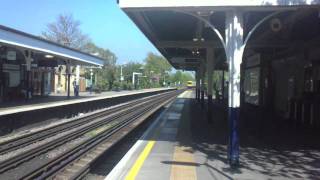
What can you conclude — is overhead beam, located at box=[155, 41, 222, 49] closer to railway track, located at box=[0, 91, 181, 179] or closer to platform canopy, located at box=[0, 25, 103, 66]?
railway track, located at box=[0, 91, 181, 179]

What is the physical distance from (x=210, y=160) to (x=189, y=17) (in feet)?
23.5

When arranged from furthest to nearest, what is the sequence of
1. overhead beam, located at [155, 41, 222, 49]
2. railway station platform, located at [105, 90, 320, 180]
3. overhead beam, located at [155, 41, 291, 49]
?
1. overhead beam, located at [155, 41, 222, 49]
2. overhead beam, located at [155, 41, 291, 49]
3. railway station platform, located at [105, 90, 320, 180]

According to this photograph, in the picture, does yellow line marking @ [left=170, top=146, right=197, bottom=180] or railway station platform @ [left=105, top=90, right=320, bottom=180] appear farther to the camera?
railway station platform @ [left=105, top=90, right=320, bottom=180]

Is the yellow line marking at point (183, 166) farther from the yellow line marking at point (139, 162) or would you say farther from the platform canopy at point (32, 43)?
the platform canopy at point (32, 43)

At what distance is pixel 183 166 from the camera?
12.0 meters

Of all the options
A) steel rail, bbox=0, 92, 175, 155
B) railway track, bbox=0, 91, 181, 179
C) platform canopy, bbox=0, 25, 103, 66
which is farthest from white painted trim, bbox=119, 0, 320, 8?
platform canopy, bbox=0, 25, 103, 66

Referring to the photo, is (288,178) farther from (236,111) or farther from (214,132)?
(214,132)

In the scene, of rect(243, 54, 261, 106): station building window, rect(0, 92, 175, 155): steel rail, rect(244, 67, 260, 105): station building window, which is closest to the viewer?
rect(0, 92, 175, 155): steel rail

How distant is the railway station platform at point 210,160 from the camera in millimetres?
11148

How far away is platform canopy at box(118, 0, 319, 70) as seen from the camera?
1250 centimetres

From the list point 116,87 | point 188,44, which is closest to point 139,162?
point 188,44

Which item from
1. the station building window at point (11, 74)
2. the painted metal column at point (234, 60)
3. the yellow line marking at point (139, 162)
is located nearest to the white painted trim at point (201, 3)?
the painted metal column at point (234, 60)

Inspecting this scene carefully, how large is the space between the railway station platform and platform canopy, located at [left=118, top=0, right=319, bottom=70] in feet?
9.15

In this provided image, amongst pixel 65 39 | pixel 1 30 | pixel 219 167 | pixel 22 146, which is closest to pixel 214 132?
pixel 22 146
